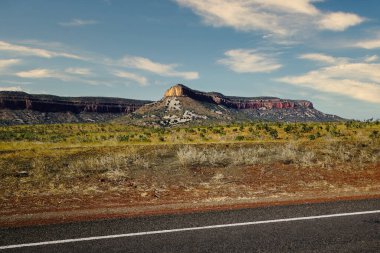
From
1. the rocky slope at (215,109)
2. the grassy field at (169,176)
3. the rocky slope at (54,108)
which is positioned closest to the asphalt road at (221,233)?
the grassy field at (169,176)

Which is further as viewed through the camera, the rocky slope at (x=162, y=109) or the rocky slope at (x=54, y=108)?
the rocky slope at (x=54, y=108)

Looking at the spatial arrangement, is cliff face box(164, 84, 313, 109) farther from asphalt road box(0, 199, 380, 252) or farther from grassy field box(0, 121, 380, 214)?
asphalt road box(0, 199, 380, 252)

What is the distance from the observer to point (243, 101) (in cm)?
15725

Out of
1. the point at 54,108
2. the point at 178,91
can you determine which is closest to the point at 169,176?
the point at 178,91

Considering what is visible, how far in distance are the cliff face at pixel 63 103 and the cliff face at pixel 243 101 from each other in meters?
22.9

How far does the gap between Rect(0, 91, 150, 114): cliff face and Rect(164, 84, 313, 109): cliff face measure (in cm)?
2288

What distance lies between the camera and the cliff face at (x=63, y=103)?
115m

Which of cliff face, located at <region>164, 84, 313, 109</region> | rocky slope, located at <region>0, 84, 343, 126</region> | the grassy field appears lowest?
the grassy field

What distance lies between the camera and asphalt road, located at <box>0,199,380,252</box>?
17.4ft

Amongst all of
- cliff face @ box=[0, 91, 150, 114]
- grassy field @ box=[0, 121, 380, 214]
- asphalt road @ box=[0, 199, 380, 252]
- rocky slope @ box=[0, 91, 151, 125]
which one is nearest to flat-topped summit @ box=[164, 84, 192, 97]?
rocky slope @ box=[0, 91, 151, 125]

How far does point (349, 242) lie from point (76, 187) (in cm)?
898

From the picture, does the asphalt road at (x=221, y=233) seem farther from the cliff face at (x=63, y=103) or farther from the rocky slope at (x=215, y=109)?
the cliff face at (x=63, y=103)

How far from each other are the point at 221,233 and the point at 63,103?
422 feet

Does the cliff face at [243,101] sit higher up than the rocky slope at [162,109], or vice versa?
the cliff face at [243,101]
